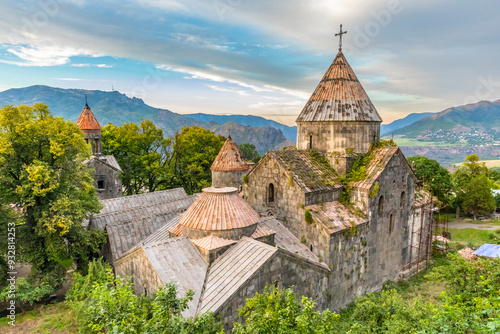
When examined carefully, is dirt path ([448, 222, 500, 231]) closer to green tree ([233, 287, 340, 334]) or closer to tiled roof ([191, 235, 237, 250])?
tiled roof ([191, 235, 237, 250])

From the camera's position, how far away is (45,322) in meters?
9.88

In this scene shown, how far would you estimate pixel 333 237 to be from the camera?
486 inches

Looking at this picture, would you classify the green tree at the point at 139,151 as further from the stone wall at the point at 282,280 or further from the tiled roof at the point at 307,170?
the stone wall at the point at 282,280

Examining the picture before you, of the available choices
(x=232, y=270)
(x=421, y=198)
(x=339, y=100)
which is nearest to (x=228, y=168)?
(x=339, y=100)

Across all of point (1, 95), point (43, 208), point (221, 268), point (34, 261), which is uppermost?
point (1, 95)

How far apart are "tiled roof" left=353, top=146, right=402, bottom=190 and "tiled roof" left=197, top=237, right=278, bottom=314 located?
21.1 ft

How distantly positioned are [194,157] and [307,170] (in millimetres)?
16849

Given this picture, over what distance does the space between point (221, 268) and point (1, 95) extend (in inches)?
8117

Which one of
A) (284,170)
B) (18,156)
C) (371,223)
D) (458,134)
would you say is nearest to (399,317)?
(371,223)

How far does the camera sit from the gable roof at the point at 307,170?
13523 millimetres

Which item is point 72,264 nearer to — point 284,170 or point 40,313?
point 40,313

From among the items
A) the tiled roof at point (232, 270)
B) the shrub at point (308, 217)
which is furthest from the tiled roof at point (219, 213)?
the shrub at point (308, 217)

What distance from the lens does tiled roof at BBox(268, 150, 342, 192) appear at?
13539 millimetres

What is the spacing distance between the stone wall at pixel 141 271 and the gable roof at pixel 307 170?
7.08 metres
